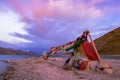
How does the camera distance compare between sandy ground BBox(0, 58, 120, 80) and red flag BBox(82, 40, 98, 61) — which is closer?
sandy ground BBox(0, 58, 120, 80)

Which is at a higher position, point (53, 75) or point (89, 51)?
point (89, 51)

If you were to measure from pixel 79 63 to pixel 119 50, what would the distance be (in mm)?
131002

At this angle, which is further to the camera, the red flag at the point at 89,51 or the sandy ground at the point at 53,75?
the red flag at the point at 89,51

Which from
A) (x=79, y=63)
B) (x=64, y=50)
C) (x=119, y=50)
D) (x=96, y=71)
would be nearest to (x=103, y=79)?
(x=96, y=71)

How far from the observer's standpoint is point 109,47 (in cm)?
17762

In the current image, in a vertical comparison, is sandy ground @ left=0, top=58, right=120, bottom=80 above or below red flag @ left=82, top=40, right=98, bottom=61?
below

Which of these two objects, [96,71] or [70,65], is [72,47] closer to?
[70,65]

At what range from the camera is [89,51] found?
33.1m

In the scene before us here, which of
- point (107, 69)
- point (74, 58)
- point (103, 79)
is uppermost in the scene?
point (74, 58)

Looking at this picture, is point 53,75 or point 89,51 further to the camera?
point 89,51

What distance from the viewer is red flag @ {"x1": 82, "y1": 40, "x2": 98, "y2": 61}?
3272cm

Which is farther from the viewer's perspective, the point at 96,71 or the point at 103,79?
the point at 96,71

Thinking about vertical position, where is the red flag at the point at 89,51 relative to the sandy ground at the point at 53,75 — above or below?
above

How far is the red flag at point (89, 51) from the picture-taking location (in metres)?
32.7
